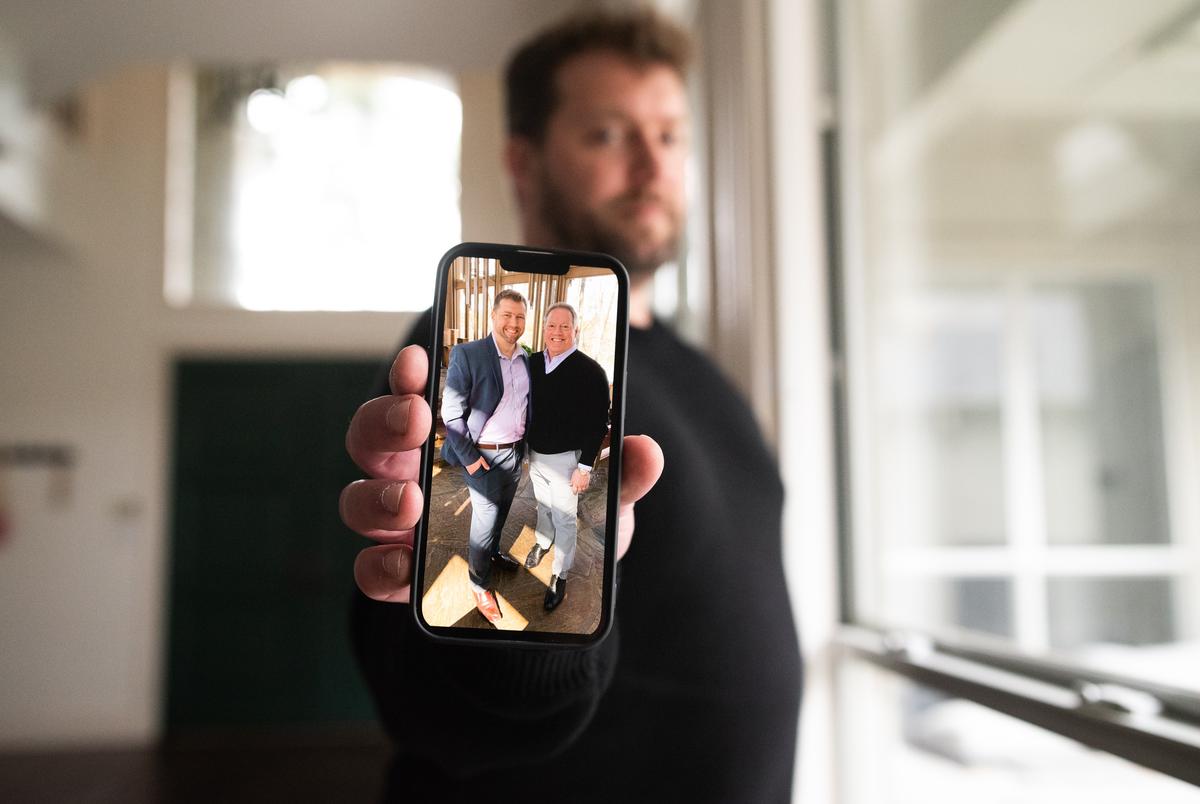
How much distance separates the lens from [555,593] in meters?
0.21

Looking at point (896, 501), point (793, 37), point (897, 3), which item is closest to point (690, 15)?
point (793, 37)

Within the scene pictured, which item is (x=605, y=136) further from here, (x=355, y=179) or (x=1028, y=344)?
(x=1028, y=344)

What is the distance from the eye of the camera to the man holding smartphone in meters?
0.22

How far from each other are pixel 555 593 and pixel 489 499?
0.03m

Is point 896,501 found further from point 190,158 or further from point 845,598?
point 190,158

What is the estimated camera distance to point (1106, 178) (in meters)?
0.57

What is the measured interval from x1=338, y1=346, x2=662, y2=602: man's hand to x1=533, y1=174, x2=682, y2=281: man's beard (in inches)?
4.0

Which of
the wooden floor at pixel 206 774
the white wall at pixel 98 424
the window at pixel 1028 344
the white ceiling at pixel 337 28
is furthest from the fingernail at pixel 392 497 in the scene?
the white wall at pixel 98 424

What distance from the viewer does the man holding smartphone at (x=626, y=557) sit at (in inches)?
8.5

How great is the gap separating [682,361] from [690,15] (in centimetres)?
123

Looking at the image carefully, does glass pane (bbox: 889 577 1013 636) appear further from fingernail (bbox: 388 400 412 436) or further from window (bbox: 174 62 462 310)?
fingernail (bbox: 388 400 412 436)

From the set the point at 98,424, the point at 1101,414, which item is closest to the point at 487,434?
the point at 1101,414

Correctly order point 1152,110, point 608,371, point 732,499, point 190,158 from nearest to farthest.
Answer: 1. point 608,371
2. point 732,499
3. point 1152,110
4. point 190,158

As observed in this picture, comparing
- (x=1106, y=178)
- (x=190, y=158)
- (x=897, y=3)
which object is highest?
(x=190, y=158)
